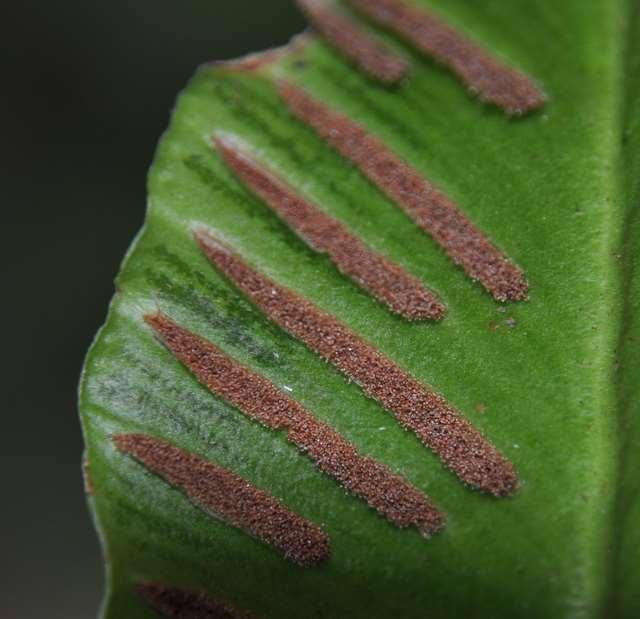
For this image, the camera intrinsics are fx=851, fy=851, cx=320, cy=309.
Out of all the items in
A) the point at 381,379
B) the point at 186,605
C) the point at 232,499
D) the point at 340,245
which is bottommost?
the point at 186,605

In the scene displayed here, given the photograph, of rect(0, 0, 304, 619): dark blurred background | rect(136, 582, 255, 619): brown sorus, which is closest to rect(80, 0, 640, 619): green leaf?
rect(136, 582, 255, 619): brown sorus

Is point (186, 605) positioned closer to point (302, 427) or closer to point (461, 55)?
point (302, 427)

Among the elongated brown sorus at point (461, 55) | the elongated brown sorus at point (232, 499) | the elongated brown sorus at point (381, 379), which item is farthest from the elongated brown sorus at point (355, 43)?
the elongated brown sorus at point (232, 499)

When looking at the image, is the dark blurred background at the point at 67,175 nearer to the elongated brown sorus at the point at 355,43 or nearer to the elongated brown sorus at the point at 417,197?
the elongated brown sorus at the point at 355,43


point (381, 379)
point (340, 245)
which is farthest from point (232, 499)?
point (340, 245)

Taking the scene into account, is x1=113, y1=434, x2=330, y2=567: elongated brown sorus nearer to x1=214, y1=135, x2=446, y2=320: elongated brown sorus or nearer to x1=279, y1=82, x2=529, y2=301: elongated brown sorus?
x1=214, y1=135, x2=446, y2=320: elongated brown sorus

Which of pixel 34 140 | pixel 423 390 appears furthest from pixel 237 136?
pixel 34 140

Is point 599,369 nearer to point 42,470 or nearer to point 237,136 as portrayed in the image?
point 237,136
